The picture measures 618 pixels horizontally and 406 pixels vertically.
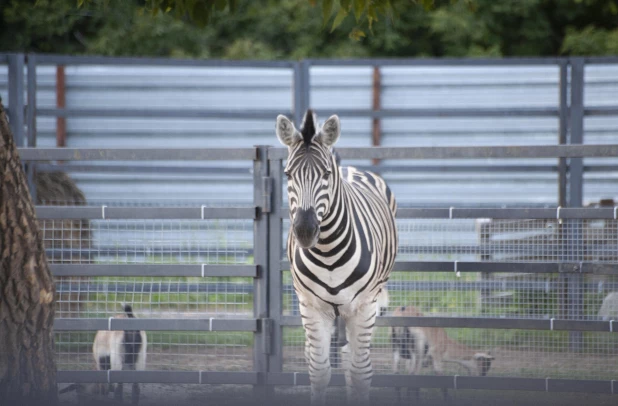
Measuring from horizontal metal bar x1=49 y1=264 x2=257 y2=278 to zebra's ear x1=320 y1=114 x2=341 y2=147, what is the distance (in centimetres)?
137

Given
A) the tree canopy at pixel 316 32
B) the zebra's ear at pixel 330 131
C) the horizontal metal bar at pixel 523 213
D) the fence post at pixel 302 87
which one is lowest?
the horizontal metal bar at pixel 523 213

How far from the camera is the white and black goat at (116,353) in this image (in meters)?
6.55

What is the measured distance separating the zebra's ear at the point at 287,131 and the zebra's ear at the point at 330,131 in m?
0.16

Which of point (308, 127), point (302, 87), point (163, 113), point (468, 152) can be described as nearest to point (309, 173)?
point (308, 127)

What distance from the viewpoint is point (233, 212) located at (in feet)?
20.7

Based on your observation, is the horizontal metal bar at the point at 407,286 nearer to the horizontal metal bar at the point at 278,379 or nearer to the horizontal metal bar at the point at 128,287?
the horizontal metal bar at the point at 128,287

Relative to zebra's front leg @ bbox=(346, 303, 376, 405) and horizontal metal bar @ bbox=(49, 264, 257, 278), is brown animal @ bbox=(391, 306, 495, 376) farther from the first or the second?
horizontal metal bar @ bbox=(49, 264, 257, 278)

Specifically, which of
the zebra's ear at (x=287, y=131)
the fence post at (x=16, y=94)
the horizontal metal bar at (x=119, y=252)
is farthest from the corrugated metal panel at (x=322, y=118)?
the zebra's ear at (x=287, y=131)

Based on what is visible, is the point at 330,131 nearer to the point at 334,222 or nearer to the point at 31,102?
the point at 334,222

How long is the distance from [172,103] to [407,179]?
271 centimetres

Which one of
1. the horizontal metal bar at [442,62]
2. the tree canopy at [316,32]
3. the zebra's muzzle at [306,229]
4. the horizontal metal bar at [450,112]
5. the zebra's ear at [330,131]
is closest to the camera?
the zebra's muzzle at [306,229]

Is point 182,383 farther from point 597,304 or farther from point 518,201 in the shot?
point 518,201

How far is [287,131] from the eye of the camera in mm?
5422

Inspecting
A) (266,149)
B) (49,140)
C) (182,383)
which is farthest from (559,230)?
(49,140)
